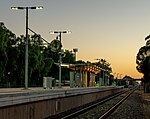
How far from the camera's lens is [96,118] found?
25.6m

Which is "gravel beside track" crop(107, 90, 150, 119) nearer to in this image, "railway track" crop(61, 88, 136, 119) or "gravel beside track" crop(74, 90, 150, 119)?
"gravel beside track" crop(74, 90, 150, 119)

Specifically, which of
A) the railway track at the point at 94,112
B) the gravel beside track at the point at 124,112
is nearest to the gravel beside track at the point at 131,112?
the gravel beside track at the point at 124,112

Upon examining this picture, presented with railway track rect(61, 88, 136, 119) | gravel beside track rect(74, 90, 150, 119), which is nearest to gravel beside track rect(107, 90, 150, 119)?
gravel beside track rect(74, 90, 150, 119)

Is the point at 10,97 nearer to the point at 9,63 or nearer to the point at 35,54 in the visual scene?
the point at 9,63

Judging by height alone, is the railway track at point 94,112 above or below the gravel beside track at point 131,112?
above

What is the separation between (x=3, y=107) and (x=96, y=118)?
404 inches

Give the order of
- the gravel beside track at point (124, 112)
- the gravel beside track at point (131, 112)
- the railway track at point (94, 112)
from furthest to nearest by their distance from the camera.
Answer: the gravel beside track at point (131, 112)
the gravel beside track at point (124, 112)
the railway track at point (94, 112)

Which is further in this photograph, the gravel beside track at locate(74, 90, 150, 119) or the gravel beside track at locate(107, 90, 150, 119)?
the gravel beside track at locate(107, 90, 150, 119)

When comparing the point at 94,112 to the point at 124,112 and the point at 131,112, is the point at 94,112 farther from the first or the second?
the point at 131,112

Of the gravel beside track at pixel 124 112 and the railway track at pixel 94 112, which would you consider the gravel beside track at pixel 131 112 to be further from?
the railway track at pixel 94 112

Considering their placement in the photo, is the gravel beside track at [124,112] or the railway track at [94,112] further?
the gravel beside track at [124,112]

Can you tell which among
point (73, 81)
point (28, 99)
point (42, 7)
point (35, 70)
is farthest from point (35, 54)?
point (28, 99)

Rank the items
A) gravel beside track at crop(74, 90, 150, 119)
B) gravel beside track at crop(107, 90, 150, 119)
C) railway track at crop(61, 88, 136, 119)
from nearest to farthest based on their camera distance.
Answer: railway track at crop(61, 88, 136, 119)
gravel beside track at crop(74, 90, 150, 119)
gravel beside track at crop(107, 90, 150, 119)

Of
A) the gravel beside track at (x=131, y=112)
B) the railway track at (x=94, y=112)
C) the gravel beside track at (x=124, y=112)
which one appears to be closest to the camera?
the railway track at (x=94, y=112)
